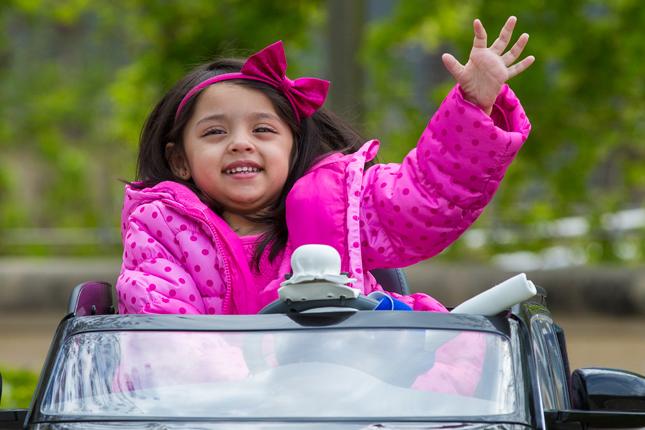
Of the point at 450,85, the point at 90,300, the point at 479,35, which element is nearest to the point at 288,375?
the point at 90,300

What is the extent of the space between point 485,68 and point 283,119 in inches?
27.2

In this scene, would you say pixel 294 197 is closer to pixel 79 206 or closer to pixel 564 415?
pixel 564 415

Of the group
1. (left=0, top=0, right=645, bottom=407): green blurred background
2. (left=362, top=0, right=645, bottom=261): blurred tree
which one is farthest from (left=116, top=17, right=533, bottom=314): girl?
(left=362, top=0, right=645, bottom=261): blurred tree

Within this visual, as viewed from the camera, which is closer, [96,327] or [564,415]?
[564,415]

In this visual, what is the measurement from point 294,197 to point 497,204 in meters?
8.44

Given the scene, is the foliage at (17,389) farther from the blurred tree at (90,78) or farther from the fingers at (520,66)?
the blurred tree at (90,78)

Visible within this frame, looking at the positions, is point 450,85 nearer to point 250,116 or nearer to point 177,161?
point 177,161

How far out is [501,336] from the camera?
2852 mm

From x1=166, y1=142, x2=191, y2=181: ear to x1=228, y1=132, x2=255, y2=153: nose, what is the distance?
1.09ft

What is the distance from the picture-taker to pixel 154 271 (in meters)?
3.53

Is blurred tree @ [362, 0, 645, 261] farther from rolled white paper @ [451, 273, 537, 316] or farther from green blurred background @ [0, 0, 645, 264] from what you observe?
rolled white paper @ [451, 273, 537, 316]

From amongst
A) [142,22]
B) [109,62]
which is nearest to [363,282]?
[142,22]

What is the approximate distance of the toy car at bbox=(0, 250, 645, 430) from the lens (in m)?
2.64

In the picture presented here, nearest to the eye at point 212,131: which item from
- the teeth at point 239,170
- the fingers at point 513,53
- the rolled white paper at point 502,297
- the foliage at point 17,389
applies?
the teeth at point 239,170
